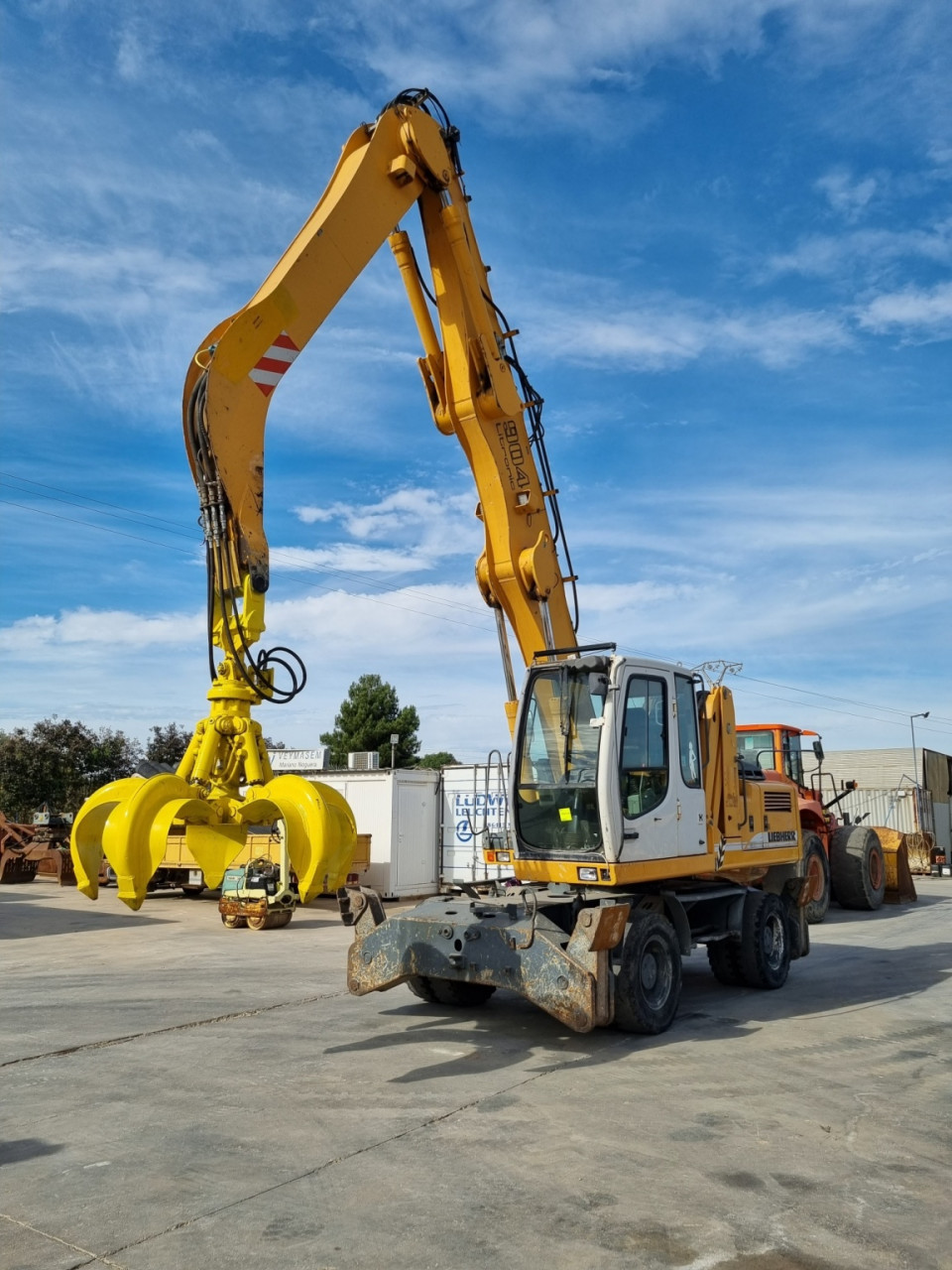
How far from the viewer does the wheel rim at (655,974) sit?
25.6ft

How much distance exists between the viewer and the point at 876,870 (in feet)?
59.3

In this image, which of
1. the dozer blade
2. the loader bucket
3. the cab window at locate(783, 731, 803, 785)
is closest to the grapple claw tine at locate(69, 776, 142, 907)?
the dozer blade

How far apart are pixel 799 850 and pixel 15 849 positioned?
20.4m

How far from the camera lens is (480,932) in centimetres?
746

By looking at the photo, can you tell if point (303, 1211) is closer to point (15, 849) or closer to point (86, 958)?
point (86, 958)

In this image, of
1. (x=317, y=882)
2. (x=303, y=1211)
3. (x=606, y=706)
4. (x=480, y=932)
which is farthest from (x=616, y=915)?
(x=303, y=1211)

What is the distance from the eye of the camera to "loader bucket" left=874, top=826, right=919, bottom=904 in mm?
19188

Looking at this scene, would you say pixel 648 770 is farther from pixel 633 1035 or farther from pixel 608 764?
pixel 633 1035

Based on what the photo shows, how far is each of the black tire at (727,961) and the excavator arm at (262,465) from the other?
10.2ft

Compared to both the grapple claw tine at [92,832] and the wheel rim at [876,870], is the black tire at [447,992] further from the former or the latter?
the wheel rim at [876,870]

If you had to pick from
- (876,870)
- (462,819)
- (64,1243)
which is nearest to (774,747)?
(876,870)

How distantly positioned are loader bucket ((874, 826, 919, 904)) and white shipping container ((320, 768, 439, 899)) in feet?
28.1

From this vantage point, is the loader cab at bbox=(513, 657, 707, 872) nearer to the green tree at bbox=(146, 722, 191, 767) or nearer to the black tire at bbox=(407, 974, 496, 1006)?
the black tire at bbox=(407, 974, 496, 1006)

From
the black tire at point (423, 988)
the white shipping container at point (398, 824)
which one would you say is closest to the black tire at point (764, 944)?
the black tire at point (423, 988)
